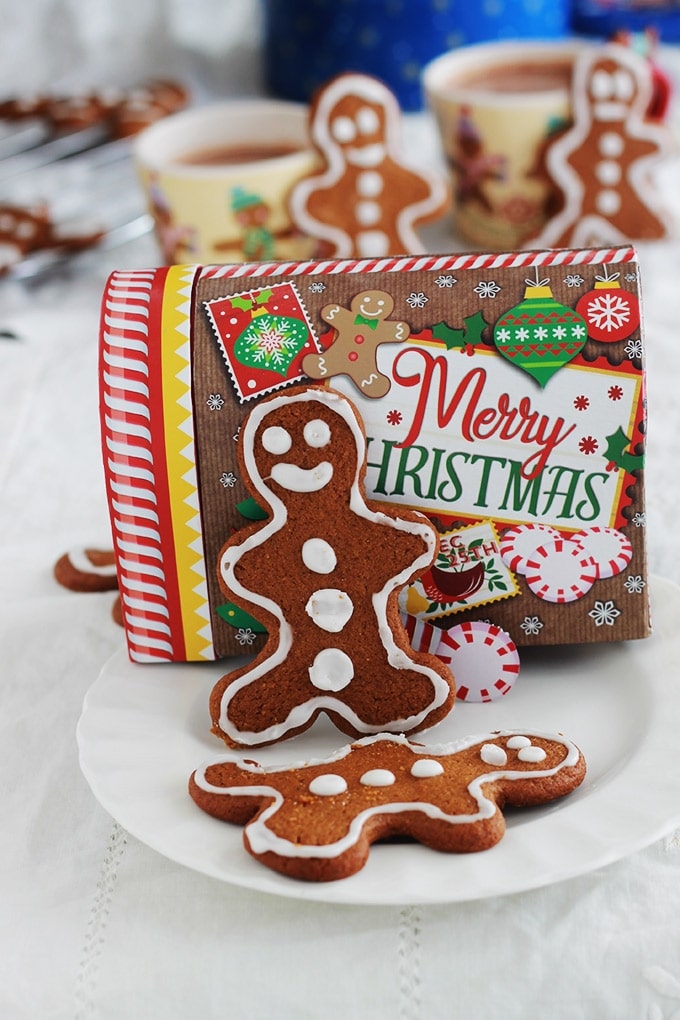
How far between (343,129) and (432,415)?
1.83 ft

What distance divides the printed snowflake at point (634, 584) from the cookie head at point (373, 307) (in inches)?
7.4

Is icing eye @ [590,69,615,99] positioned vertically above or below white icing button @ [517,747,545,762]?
above

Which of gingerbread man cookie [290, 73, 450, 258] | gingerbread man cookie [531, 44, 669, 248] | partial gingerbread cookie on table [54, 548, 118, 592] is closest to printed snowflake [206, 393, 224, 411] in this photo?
partial gingerbread cookie on table [54, 548, 118, 592]

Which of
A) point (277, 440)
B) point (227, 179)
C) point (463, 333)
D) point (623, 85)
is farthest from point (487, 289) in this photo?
point (623, 85)

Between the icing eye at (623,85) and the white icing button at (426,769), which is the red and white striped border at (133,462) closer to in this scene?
the white icing button at (426,769)

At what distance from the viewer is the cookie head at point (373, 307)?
0.60 meters

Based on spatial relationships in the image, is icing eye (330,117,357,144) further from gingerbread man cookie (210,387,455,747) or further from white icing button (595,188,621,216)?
gingerbread man cookie (210,387,455,747)

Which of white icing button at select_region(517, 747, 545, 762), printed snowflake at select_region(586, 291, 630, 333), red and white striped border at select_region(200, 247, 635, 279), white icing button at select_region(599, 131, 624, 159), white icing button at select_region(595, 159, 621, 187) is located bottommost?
white icing button at select_region(517, 747, 545, 762)

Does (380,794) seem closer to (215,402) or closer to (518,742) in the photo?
(518,742)

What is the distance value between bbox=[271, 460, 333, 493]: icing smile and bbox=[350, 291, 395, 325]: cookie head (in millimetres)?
81

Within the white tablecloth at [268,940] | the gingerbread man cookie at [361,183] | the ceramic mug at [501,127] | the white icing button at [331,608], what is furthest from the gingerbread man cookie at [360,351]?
the ceramic mug at [501,127]

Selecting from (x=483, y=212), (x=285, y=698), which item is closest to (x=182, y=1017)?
(x=285, y=698)

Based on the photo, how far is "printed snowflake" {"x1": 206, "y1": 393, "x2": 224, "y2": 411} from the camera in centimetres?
60

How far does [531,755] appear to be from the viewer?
538 mm
